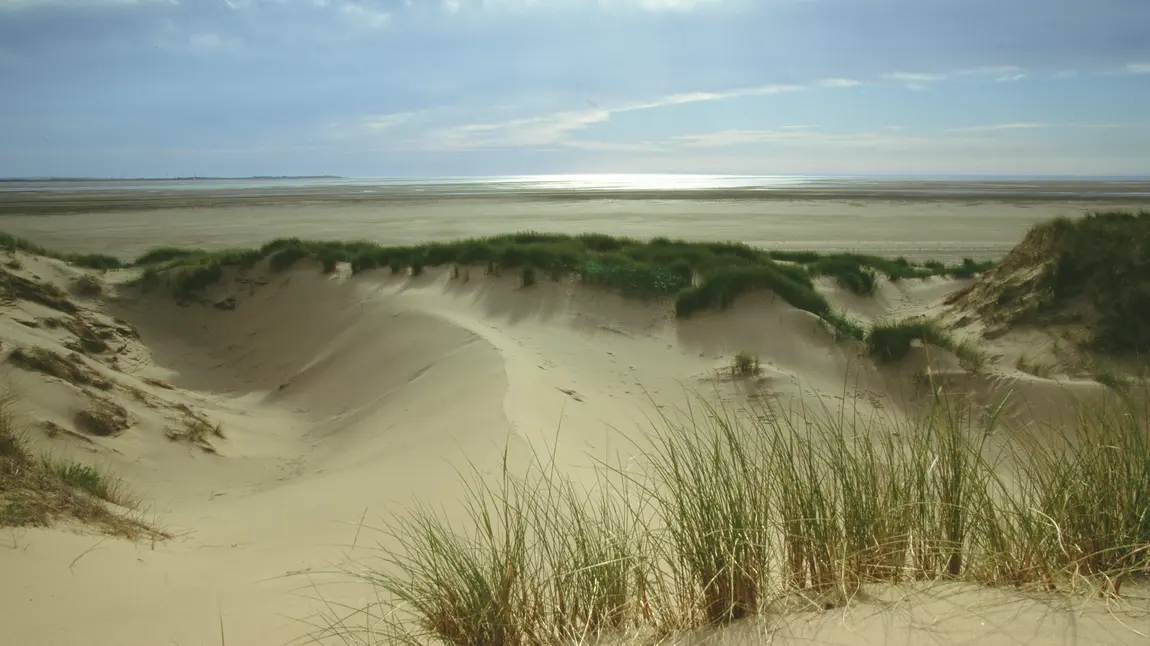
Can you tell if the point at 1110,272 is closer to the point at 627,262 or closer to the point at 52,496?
the point at 627,262

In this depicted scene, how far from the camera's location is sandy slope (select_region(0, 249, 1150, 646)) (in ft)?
11.2

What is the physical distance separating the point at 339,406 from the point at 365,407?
23.8 inches

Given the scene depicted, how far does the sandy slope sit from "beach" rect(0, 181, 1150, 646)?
2 cm

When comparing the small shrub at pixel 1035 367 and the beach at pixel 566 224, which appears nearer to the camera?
the small shrub at pixel 1035 367

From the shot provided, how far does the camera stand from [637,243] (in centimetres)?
1445

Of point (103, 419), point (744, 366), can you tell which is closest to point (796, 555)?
point (744, 366)

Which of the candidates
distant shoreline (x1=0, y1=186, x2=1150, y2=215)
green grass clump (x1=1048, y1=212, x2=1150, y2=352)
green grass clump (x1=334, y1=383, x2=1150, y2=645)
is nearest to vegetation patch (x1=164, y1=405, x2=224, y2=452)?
green grass clump (x1=334, y1=383, x2=1150, y2=645)

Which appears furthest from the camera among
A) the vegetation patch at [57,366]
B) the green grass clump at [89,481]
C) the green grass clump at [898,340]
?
the green grass clump at [898,340]

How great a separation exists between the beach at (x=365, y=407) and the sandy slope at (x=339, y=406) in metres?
0.02

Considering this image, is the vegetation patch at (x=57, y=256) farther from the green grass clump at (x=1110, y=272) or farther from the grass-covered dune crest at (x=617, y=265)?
the green grass clump at (x=1110, y=272)

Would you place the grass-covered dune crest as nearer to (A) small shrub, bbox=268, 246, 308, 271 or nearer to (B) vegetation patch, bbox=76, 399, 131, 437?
(A) small shrub, bbox=268, 246, 308, 271

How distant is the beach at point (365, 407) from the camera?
3227 millimetres

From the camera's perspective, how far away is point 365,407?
8609 millimetres

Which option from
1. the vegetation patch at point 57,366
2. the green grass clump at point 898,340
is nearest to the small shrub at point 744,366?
the green grass clump at point 898,340
